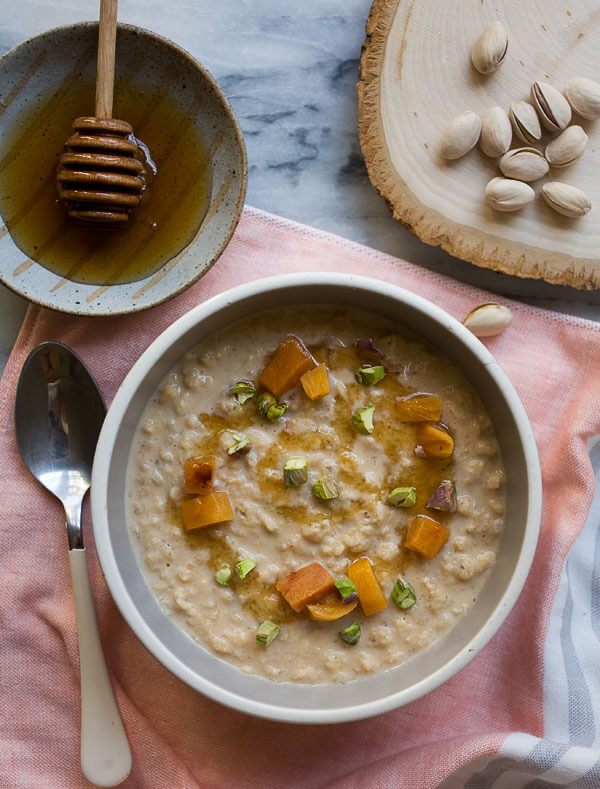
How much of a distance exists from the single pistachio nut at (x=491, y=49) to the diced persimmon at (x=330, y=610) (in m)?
1.42

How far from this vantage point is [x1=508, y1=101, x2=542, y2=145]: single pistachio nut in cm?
206

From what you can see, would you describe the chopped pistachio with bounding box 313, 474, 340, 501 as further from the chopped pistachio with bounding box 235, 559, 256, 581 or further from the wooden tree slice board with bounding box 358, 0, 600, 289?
the wooden tree slice board with bounding box 358, 0, 600, 289

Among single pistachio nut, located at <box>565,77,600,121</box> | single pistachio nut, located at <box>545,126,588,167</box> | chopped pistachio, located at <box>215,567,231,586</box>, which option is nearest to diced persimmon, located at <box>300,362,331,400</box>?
chopped pistachio, located at <box>215,567,231,586</box>

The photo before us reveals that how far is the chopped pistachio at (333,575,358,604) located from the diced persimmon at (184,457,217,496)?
1.27 ft

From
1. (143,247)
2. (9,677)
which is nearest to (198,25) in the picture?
(143,247)

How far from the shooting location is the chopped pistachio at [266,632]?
72.5 inches

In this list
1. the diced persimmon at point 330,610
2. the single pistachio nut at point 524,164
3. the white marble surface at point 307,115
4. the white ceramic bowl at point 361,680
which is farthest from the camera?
the white marble surface at point 307,115

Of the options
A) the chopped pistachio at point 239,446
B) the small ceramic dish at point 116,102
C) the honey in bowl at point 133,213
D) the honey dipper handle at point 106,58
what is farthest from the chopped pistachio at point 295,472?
the honey dipper handle at point 106,58

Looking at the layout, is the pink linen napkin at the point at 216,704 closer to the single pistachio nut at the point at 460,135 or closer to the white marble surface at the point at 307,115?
the white marble surface at the point at 307,115

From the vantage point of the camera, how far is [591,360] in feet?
6.98

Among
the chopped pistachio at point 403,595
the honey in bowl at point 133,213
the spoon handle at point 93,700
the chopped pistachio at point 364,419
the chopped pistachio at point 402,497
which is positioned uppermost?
the honey in bowl at point 133,213

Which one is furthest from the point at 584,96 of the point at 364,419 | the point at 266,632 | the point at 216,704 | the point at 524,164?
the point at 216,704

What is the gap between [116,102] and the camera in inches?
82.7

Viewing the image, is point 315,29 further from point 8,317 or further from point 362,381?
point 8,317
